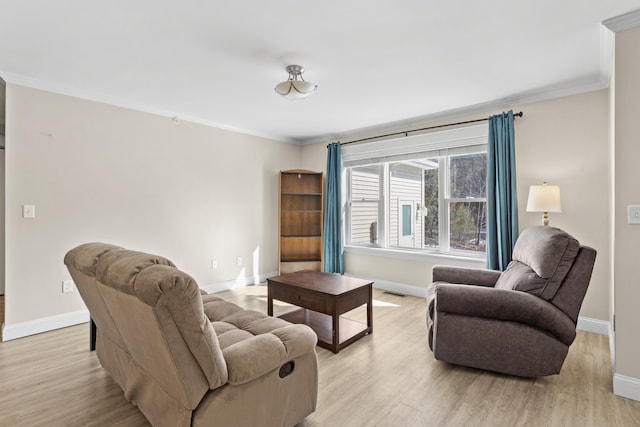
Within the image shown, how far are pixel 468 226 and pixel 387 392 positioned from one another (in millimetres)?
2665

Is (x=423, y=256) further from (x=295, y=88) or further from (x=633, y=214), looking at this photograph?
(x=295, y=88)

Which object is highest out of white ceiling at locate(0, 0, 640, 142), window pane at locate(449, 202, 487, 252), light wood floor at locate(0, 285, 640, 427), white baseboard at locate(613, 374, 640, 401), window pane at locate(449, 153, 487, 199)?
white ceiling at locate(0, 0, 640, 142)

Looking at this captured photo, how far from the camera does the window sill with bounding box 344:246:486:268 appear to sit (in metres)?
3.98

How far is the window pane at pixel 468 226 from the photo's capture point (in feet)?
13.2

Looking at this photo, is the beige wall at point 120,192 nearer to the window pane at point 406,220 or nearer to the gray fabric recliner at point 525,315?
the window pane at point 406,220

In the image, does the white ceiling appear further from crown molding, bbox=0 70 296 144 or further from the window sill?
the window sill

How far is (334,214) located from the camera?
5254mm

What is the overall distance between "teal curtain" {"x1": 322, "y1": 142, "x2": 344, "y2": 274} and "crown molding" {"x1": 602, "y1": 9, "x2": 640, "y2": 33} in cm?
349

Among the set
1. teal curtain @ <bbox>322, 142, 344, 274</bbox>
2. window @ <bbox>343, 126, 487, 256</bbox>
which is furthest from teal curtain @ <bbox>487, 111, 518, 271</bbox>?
teal curtain @ <bbox>322, 142, 344, 274</bbox>


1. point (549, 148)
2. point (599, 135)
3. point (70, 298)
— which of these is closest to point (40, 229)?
point (70, 298)

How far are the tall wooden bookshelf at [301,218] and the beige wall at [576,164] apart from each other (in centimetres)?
293

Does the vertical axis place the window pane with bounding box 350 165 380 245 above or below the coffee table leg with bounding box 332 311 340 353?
above

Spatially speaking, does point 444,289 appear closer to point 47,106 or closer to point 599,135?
point 599,135

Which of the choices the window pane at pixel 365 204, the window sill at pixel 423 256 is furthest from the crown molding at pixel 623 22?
the window pane at pixel 365 204
